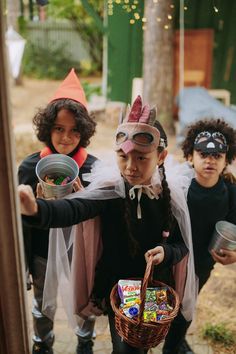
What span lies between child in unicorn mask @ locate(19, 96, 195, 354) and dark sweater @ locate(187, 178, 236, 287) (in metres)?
0.21

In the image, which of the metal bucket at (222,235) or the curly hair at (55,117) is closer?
the metal bucket at (222,235)

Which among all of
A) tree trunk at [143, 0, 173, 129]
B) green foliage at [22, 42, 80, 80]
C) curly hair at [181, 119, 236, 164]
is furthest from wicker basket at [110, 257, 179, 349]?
green foliage at [22, 42, 80, 80]

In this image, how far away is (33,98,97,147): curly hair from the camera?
2092 millimetres

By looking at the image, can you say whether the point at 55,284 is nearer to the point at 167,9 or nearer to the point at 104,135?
the point at 167,9

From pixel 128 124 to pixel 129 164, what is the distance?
169 mm

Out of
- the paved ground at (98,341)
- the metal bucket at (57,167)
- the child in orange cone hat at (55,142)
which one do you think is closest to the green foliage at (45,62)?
the paved ground at (98,341)

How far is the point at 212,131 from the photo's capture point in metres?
2.11

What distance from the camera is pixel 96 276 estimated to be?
6.33ft

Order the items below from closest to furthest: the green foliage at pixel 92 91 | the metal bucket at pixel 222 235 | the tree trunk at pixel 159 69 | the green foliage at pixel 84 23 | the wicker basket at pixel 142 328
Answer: the wicker basket at pixel 142 328 → the metal bucket at pixel 222 235 → the tree trunk at pixel 159 69 → the green foliage at pixel 92 91 → the green foliage at pixel 84 23

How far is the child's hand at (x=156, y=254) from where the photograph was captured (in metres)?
1.69

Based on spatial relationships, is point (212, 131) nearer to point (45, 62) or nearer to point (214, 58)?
point (214, 58)

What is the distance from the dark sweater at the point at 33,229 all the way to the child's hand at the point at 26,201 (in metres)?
0.65

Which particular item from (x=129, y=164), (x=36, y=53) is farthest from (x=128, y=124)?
Result: (x=36, y=53)

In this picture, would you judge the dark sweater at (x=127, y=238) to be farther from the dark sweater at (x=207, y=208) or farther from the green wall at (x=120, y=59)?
the green wall at (x=120, y=59)
